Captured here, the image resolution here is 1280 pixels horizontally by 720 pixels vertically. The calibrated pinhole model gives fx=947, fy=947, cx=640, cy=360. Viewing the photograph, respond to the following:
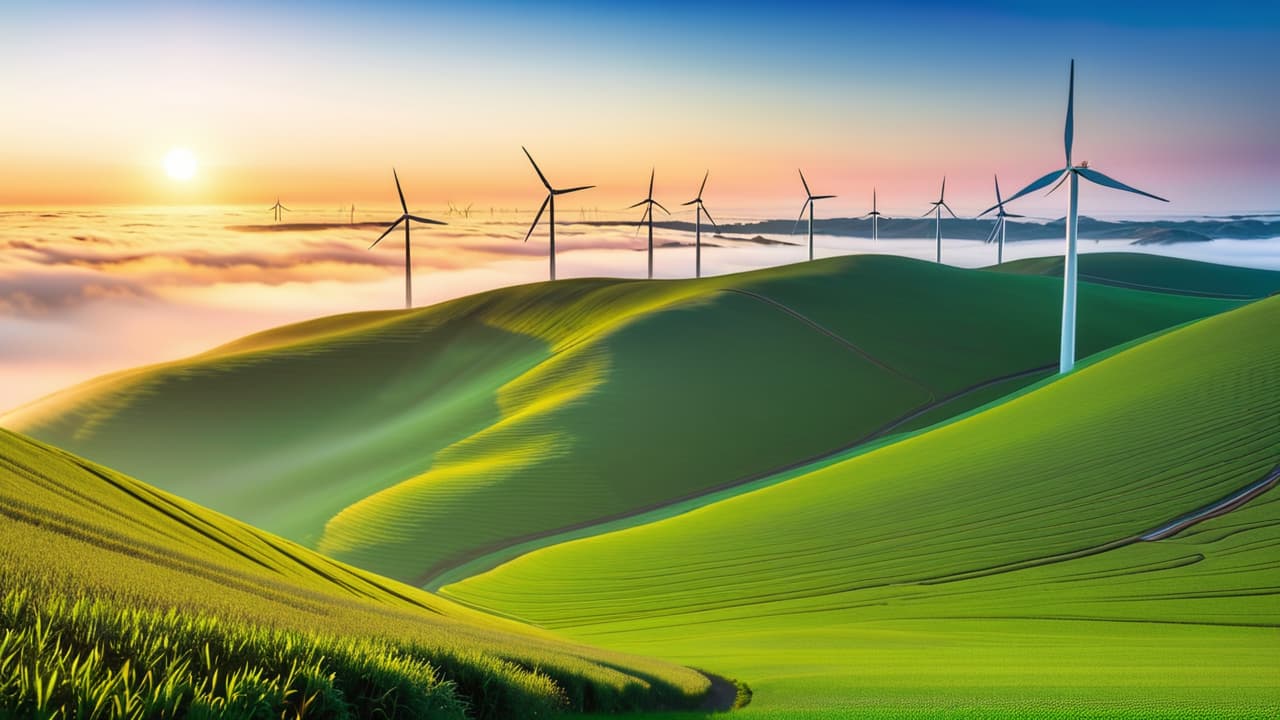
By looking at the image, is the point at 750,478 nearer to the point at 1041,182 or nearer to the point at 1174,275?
Result: the point at 1041,182

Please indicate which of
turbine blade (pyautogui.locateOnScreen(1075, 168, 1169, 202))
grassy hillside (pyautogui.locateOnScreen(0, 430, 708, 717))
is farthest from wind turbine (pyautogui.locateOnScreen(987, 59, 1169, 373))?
grassy hillside (pyautogui.locateOnScreen(0, 430, 708, 717))

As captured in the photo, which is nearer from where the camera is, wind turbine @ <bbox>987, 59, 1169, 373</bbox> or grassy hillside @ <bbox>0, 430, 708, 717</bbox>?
grassy hillside @ <bbox>0, 430, 708, 717</bbox>

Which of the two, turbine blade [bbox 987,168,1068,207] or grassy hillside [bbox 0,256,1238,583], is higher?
turbine blade [bbox 987,168,1068,207]

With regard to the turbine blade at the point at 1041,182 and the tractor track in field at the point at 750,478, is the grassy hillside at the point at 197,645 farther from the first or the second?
the turbine blade at the point at 1041,182

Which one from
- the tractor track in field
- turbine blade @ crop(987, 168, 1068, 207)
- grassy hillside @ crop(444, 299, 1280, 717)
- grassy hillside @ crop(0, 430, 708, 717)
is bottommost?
the tractor track in field

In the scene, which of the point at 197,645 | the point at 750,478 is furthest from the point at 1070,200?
the point at 197,645

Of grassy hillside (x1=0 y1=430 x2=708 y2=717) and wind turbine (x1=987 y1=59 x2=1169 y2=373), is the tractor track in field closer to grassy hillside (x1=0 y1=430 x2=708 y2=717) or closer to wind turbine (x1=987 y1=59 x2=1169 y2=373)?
wind turbine (x1=987 y1=59 x2=1169 y2=373)
